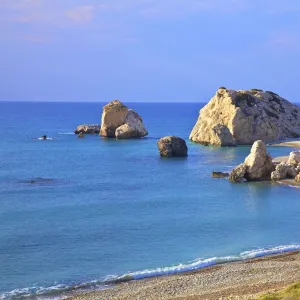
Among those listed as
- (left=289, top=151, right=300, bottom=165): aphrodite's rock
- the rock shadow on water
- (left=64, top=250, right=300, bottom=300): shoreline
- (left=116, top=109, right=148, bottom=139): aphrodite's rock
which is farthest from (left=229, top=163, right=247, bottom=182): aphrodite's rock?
(left=116, top=109, right=148, bottom=139): aphrodite's rock

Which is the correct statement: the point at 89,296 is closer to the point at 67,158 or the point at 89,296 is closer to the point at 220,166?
the point at 220,166

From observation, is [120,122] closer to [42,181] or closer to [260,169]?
[42,181]

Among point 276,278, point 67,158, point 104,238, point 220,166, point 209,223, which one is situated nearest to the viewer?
point 276,278

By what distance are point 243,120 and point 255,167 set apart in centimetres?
3844

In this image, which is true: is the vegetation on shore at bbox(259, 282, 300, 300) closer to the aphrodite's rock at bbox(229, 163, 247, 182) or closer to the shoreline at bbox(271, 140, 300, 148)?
the aphrodite's rock at bbox(229, 163, 247, 182)

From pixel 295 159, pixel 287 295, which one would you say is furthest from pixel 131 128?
pixel 287 295

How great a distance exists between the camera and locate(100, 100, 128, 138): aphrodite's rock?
11369 cm

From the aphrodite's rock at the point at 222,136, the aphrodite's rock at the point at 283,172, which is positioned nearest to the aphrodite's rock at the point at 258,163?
the aphrodite's rock at the point at 283,172

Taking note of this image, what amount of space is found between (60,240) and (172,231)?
788 centimetres

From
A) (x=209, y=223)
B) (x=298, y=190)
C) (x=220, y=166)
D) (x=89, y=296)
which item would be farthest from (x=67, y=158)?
(x=89, y=296)

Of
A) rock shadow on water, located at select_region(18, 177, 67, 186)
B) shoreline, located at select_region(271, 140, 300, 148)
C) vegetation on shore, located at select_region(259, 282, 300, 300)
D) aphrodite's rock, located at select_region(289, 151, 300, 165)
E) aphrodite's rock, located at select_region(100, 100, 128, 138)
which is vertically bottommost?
vegetation on shore, located at select_region(259, 282, 300, 300)

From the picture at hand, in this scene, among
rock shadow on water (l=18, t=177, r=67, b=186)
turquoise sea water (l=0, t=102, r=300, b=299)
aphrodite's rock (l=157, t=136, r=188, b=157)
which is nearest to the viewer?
turquoise sea water (l=0, t=102, r=300, b=299)

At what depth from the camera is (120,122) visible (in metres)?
116

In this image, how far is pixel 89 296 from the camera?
92.3 ft
